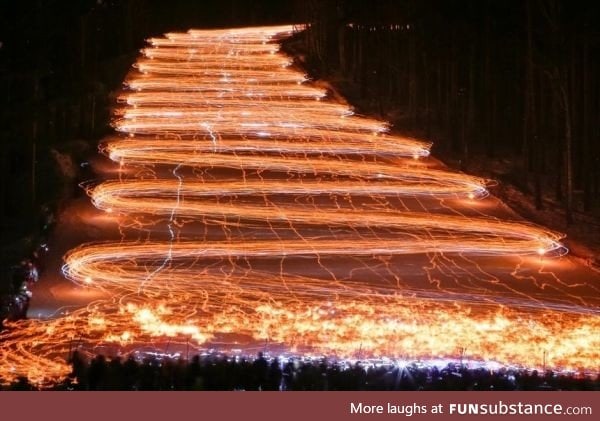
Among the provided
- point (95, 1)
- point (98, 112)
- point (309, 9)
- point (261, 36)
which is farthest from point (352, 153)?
point (261, 36)

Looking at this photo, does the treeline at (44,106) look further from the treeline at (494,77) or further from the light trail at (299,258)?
the treeline at (494,77)

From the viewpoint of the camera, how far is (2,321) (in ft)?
41.7

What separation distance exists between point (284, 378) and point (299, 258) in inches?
298

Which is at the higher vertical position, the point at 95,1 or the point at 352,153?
the point at 95,1

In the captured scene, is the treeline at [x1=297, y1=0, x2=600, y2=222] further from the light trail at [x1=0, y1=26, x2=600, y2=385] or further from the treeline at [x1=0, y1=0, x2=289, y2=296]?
the treeline at [x1=0, y1=0, x2=289, y2=296]

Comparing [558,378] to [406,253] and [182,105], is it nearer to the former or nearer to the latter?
[406,253]

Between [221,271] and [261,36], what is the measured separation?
156ft

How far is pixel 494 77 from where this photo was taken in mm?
36219

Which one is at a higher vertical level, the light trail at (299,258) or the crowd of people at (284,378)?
the crowd of people at (284,378)

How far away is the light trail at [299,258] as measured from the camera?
495 inches

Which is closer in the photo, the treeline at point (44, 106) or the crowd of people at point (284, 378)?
the crowd of people at point (284, 378)

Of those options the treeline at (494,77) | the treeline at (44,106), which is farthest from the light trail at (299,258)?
the treeline at (494,77)

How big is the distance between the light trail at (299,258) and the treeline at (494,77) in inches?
133

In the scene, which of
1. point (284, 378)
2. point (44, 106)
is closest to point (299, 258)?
point (284, 378)
